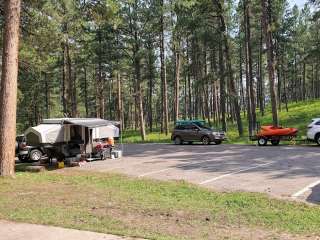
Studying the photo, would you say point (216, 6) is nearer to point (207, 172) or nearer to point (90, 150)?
point (90, 150)

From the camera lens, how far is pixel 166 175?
17.4m

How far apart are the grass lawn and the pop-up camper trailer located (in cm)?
910

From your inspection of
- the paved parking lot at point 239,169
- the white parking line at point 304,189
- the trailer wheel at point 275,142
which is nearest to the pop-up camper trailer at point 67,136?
the paved parking lot at point 239,169

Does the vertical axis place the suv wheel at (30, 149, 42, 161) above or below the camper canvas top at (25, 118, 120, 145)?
below

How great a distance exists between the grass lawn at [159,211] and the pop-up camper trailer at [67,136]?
9101mm

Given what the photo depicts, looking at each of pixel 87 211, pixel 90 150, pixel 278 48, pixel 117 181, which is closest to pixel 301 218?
pixel 87 211

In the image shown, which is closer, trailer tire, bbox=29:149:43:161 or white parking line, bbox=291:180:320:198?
white parking line, bbox=291:180:320:198

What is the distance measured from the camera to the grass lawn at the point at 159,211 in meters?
8.70

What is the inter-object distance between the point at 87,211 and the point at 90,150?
14.6 meters

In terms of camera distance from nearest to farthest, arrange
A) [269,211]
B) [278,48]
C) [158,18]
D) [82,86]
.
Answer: [269,211], [158,18], [278,48], [82,86]

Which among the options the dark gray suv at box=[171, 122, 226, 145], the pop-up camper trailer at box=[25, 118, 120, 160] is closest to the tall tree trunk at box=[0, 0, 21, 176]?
the pop-up camper trailer at box=[25, 118, 120, 160]

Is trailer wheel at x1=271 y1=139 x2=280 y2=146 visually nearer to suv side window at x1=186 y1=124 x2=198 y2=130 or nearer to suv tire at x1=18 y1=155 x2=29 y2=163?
suv side window at x1=186 y1=124 x2=198 y2=130

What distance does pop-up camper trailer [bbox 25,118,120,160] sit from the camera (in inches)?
947

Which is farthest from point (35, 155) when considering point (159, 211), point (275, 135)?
point (159, 211)
